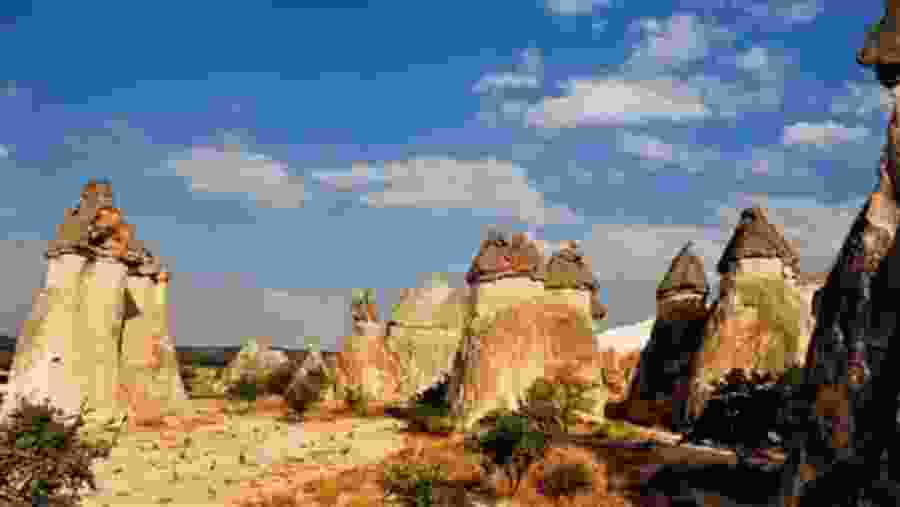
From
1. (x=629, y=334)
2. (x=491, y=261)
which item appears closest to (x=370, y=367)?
(x=491, y=261)

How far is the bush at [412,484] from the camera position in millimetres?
11172

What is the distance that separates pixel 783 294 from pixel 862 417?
17056 mm

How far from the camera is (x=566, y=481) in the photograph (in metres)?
11.7

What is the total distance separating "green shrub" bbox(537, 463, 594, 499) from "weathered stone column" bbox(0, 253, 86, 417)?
12.0 m

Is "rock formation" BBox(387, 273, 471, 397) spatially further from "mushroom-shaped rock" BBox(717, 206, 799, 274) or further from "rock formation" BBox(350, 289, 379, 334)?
"mushroom-shaped rock" BBox(717, 206, 799, 274)

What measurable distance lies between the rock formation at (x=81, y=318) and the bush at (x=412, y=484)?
9.78 metres

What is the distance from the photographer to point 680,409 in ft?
67.1

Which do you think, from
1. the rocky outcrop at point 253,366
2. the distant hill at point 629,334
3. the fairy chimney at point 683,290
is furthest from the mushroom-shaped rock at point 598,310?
the distant hill at point 629,334

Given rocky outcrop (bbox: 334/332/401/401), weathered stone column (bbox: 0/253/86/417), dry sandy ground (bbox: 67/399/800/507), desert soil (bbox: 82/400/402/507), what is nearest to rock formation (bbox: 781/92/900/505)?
dry sandy ground (bbox: 67/399/800/507)

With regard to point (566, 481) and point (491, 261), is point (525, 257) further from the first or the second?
point (566, 481)

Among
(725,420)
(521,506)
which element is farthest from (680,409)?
(521,506)

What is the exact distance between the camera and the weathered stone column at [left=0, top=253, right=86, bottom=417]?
1889cm

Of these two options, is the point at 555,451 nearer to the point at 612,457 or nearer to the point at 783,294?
the point at 612,457

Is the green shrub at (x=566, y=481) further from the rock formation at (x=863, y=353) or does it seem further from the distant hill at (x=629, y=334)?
the distant hill at (x=629, y=334)
